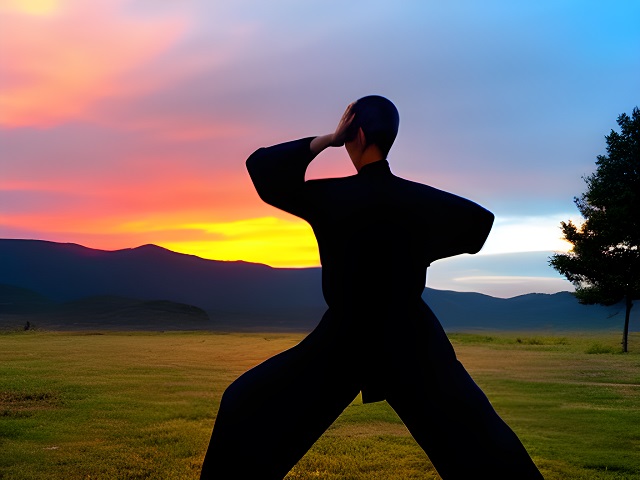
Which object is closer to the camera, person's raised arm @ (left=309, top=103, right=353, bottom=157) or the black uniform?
the black uniform

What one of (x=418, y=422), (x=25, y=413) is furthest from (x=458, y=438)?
(x=25, y=413)

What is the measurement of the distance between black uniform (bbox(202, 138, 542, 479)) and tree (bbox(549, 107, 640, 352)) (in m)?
29.1

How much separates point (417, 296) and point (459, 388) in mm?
594

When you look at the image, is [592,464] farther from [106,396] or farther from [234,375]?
[234,375]

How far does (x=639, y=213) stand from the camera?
3045cm

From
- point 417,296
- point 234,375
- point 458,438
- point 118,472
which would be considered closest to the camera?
point 458,438

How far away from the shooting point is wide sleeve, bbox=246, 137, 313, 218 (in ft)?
13.9

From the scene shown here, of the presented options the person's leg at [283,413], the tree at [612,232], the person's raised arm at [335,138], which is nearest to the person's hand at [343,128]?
the person's raised arm at [335,138]

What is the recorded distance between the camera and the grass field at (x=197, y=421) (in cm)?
801

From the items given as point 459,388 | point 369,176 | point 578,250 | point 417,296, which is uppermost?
point 578,250

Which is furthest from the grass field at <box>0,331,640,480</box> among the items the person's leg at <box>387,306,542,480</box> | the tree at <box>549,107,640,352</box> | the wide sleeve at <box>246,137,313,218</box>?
the tree at <box>549,107,640,352</box>

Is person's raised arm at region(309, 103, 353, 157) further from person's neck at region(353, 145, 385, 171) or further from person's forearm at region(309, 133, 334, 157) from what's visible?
person's neck at region(353, 145, 385, 171)

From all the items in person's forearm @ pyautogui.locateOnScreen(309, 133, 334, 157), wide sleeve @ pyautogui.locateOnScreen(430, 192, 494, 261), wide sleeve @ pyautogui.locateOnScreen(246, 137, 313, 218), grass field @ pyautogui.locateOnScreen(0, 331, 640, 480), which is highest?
person's forearm @ pyautogui.locateOnScreen(309, 133, 334, 157)

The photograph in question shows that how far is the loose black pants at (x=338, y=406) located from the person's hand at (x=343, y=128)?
106cm
